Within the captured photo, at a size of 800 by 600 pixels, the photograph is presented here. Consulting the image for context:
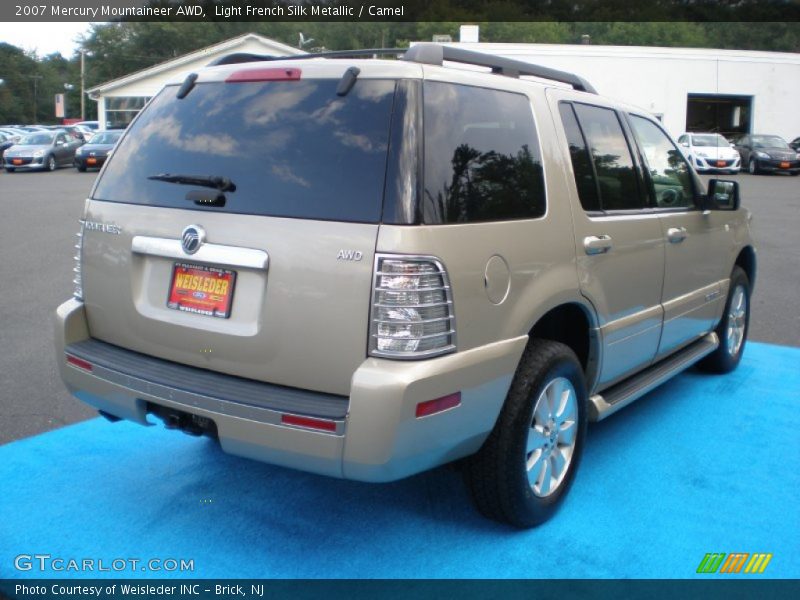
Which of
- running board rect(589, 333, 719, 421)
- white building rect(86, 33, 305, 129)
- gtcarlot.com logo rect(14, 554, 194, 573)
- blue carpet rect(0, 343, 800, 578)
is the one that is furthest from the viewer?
white building rect(86, 33, 305, 129)

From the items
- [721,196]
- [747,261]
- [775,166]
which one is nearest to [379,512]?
[721,196]

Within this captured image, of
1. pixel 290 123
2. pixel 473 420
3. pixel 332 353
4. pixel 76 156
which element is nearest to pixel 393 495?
pixel 473 420

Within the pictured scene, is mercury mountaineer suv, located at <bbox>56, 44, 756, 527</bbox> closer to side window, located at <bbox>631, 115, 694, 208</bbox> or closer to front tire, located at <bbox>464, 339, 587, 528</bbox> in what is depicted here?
front tire, located at <bbox>464, 339, 587, 528</bbox>

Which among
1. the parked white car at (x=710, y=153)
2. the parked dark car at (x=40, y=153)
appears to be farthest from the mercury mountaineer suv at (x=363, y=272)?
the parked dark car at (x=40, y=153)

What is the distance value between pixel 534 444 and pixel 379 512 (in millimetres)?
828

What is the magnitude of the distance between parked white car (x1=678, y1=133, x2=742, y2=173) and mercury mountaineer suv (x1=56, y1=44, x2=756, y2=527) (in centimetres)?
2651

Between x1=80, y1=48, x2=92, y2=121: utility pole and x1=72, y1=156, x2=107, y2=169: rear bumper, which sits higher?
x1=80, y1=48, x2=92, y2=121: utility pole

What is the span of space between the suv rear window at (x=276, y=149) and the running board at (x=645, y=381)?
180 cm

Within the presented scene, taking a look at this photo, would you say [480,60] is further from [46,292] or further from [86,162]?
[86,162]

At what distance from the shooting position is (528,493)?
3533mm

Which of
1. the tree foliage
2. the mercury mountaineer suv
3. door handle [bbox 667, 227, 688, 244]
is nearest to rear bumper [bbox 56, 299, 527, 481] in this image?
the mercury mountaineer suv

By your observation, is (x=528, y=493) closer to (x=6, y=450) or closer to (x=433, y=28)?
(x=6, y=450)

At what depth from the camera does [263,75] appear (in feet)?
11.2

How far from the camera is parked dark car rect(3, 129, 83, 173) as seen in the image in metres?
30.3
